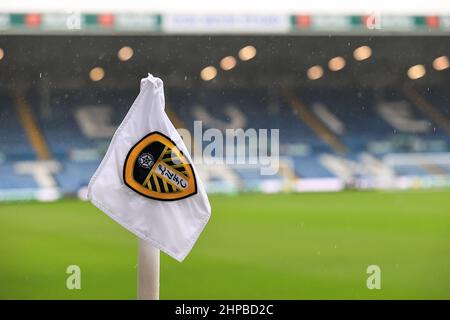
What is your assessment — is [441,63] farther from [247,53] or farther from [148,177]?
[148,177]

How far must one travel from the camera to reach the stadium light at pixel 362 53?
142 inches

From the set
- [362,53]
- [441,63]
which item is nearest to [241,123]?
[362,53]

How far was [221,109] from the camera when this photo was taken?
368 cm

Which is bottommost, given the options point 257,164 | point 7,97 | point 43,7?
point 257,164

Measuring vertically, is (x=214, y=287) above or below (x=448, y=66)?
below

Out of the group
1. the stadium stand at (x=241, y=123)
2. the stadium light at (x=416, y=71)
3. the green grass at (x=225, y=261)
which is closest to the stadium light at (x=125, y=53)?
Result: the stadium stand at (x=241, y=123)

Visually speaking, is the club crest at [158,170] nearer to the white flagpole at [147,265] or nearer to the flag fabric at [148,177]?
the flag fabric at [148,177]

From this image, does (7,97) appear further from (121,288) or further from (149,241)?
(149,241)

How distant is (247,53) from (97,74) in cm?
61

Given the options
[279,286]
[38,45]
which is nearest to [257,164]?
[279,286]

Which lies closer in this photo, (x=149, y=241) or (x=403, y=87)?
(x=149, y=241)
